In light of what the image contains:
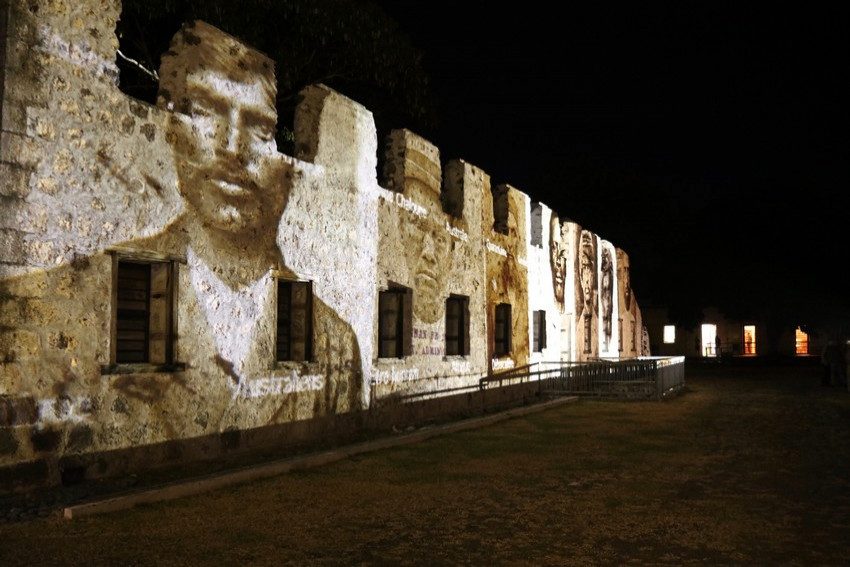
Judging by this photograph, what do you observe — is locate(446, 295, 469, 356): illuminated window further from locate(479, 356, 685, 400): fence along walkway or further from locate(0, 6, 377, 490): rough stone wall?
locate(0, 6, 377, 490): rough stone wall

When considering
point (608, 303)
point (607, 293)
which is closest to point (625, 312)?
point (608, 303)

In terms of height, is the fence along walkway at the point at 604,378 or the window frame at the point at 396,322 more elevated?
the window frame at the point at 396,322

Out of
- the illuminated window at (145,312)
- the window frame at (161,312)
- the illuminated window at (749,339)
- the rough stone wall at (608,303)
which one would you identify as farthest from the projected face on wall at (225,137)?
the illuminated window at (749,339)

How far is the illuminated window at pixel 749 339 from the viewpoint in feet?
166

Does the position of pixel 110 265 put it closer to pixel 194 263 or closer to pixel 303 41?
pixel 194 263

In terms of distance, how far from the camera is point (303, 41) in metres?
19.0

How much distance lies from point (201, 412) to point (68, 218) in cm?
275

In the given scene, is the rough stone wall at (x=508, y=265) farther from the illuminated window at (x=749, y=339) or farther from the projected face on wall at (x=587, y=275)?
the illuminated window at (x=749, y=339)

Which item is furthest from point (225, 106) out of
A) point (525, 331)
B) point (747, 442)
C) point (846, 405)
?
point (846, 405)

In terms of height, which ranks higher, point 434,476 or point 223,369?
point 223,369

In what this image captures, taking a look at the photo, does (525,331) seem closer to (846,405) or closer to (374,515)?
(846,405)

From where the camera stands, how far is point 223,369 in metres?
9.63

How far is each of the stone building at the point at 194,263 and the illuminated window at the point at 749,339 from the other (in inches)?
1588

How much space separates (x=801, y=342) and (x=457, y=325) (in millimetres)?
42089
